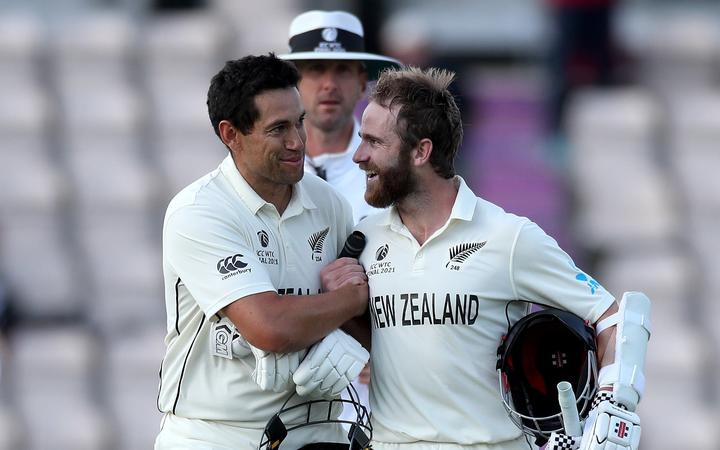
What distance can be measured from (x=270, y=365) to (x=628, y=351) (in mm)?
946

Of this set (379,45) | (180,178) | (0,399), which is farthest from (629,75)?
(0,399)

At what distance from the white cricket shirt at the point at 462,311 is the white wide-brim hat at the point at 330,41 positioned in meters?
1.45

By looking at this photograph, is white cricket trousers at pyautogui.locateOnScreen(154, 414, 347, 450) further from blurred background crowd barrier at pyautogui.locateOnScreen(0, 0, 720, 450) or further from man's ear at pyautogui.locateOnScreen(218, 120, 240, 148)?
blurred background crowd barrier at pyautogui.locateOnScreen(0, 0, 720, 450)

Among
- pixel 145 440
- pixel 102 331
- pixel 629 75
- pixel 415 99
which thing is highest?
pixel 629 75

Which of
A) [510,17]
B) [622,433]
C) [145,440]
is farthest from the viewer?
[510,17]

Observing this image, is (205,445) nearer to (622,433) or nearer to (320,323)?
(320,323)

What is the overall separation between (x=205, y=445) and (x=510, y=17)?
7.18m

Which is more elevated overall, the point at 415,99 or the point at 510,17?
the point at 510,17

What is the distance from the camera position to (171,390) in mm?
4207

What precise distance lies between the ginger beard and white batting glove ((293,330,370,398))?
401 mm

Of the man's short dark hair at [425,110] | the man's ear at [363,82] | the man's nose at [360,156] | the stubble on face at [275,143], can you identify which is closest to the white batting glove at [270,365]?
the stubble on face at [275,143]

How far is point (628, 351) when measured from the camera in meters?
3.96

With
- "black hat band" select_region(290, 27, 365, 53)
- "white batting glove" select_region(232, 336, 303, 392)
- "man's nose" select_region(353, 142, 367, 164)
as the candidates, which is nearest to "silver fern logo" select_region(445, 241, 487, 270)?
"man's nose" select_region(353, 142, 367, 164)

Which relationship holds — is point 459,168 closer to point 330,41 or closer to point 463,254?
point 330,41
